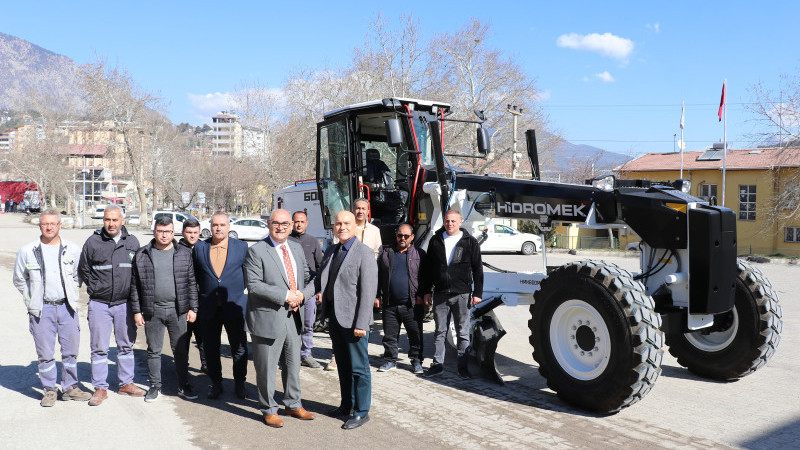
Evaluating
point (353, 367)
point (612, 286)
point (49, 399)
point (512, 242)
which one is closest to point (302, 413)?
point (353, 367)

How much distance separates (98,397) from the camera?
5.84m

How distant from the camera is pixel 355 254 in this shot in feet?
18.0

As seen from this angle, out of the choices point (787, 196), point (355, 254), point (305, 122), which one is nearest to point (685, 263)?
point (355, 254)

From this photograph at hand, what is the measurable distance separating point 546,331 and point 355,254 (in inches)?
82.2

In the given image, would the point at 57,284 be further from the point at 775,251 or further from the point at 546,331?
the point at 775,251

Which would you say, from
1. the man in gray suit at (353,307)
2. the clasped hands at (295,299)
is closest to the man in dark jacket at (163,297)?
the clasped hands at (295,299)

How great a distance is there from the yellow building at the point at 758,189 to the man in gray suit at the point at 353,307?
27.5 meters

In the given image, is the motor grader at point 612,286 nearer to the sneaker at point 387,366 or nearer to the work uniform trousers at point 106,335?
the sneaker at point 387,366

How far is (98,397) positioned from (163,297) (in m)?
1.07

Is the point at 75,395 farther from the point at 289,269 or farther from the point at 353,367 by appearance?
the point at 353,367

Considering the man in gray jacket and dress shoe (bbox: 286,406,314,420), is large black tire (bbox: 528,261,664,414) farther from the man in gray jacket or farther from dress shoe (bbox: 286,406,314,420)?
the man in gray jacket

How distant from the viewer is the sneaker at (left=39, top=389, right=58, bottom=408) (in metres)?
5.76

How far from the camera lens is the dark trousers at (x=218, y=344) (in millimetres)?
6176

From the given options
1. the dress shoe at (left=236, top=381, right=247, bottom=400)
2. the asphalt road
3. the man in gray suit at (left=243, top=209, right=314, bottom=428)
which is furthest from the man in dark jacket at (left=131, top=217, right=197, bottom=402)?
the man in gray suit at (left=243, top=209, right=314, bottom=428)
